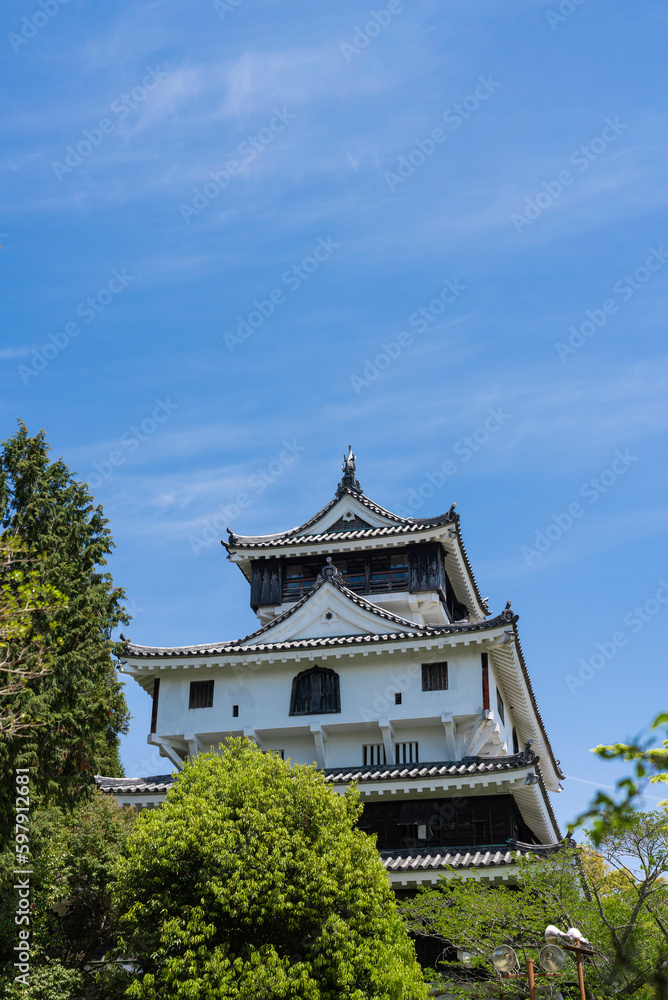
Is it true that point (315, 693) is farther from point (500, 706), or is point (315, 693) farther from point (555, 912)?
point (555, 912)

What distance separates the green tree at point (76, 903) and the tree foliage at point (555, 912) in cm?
716

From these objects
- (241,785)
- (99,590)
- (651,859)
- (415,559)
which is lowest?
(651,859)

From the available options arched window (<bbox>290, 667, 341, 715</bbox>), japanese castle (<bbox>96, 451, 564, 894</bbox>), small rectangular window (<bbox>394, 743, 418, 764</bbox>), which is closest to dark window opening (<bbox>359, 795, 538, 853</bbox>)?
japanese castle (<bbox>96, 451, 564, 894</bbox>)

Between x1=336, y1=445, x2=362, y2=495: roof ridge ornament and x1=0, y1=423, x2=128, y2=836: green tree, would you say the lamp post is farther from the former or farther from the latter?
x1=336, y1=445, x2=362, y2=495: roof ridge ornament

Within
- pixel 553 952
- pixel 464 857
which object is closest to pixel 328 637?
pixel 464 857

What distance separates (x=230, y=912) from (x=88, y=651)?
32.5 ft

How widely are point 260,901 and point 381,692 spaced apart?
38.7 feet

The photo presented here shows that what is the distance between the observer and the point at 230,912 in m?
19.0

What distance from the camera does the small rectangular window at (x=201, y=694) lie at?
3180 cm

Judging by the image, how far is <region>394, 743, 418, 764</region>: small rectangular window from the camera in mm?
30125

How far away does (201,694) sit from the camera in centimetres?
3192

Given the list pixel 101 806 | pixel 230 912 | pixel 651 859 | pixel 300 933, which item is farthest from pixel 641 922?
pixel 101 806

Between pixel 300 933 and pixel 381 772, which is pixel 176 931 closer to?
pixel 300 933

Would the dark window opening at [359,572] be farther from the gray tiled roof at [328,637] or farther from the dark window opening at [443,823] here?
the dark window opening at [443,823]
